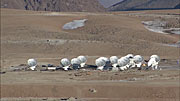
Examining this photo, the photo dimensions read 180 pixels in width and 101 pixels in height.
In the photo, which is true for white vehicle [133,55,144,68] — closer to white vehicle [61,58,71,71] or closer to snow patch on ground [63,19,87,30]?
white vehicle [61,58,71,71]

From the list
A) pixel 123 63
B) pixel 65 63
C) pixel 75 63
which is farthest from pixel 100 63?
pixel 65 63

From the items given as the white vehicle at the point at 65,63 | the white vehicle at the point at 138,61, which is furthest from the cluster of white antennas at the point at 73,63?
the white vehicle at the point at 138,61

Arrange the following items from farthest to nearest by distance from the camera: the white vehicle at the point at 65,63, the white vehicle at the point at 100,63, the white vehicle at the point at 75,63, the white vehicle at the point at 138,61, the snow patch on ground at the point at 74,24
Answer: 1. the snow patch on ground at the point at 74,24
2. the white vehicle at the point at 75,63
3. the white vehicle at the point at 138,61
4. the white vehicle at the point at 65,63
5. the white vehicle at the point at 100,63

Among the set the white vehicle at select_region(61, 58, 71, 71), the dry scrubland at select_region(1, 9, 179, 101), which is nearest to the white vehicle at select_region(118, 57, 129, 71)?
the dry scrubland at select_region(1, 9, 179, 101)

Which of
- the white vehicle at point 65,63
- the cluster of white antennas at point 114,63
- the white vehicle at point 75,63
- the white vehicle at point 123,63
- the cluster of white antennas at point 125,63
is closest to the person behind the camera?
the white vehicle at point 123,63

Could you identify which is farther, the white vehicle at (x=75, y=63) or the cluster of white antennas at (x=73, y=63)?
the white vehicle at (x=75, y=63)

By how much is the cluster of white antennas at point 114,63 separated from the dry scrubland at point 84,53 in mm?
1945

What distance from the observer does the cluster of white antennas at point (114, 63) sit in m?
58.2

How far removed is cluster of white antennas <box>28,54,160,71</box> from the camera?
A: 191ft

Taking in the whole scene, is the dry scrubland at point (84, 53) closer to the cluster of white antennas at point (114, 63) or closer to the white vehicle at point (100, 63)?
the cluster of white antennas at point (114, 63)

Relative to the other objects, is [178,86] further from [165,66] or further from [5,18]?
[5,18]

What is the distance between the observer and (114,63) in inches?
2329

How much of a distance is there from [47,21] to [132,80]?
201 feet

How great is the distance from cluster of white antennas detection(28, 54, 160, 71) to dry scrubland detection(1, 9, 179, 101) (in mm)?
1945
